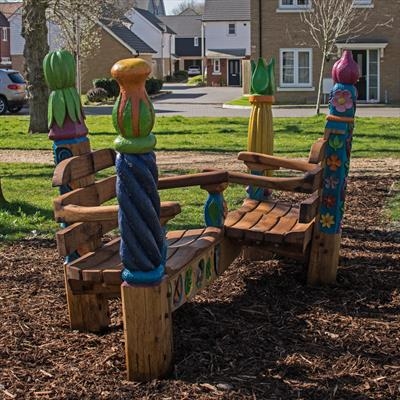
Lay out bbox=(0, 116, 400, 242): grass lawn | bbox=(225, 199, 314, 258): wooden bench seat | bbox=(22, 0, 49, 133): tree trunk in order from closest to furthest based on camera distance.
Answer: bbox=(225, 199, 314, 258): wooden bench seat
bbox=(0, 116, 400, 242): grass lawn
bbox=(22, 0, 49, 133): tree trunk

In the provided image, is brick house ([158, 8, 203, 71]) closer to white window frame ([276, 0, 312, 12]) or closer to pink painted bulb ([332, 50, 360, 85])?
white window frame ([276, 0, 312, 12])

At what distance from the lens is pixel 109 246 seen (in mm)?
5016

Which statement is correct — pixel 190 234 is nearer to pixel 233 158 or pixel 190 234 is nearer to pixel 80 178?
pixel 80 178

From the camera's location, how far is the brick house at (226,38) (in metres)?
67.7

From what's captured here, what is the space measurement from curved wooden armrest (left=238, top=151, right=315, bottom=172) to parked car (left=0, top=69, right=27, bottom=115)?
25835 mm

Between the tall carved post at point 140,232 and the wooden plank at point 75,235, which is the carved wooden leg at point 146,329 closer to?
the tall carved post at point 140,232

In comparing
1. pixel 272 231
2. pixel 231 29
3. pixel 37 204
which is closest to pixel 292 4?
pixel 37 204

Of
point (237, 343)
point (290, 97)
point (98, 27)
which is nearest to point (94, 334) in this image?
point (237, 343)

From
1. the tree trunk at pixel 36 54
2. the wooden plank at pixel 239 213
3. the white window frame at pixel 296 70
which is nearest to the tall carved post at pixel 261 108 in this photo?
the wooden plank at pixel 239 213

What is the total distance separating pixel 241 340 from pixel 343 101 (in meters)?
1.99

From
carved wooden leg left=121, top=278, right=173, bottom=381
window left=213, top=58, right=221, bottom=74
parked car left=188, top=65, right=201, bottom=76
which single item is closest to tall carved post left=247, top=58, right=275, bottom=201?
carved wooden leg left=121, top=278, right=173, bottom=381

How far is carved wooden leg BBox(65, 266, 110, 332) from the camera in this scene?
4832 mm

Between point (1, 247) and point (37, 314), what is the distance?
228cm

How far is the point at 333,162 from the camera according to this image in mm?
5766
